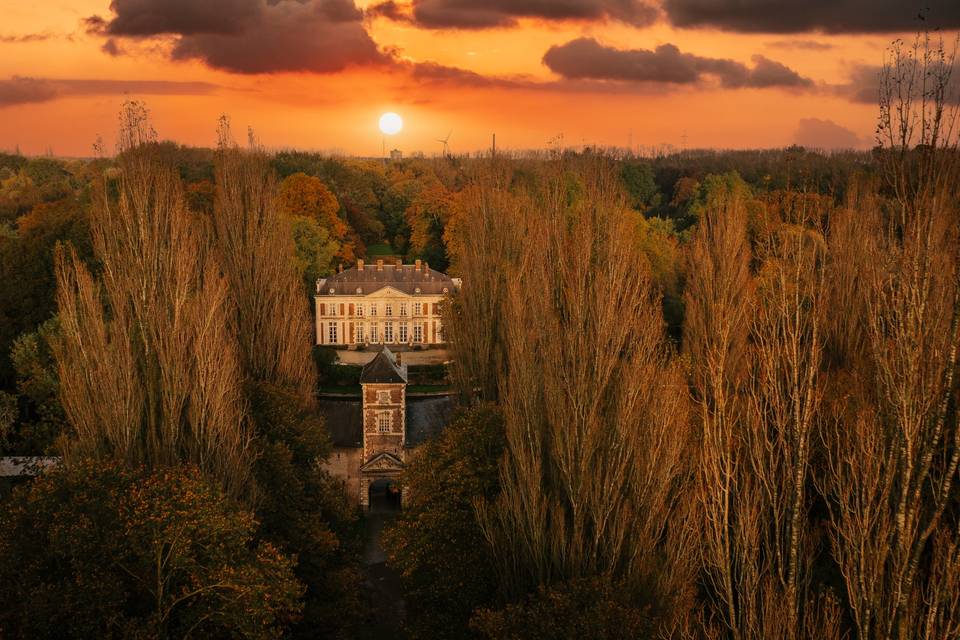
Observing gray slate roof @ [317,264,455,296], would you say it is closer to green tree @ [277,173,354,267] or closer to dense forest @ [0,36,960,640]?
green tree @ [277,173,354,267]

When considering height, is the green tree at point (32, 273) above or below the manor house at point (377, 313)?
above

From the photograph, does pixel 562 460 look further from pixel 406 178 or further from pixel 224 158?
pixel 406 178

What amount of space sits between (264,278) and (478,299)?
7.62m

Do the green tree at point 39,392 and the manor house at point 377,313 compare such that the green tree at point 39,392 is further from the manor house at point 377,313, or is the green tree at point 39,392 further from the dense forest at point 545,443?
the manor house at point 377,313

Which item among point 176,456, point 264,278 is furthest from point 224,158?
point 176,456

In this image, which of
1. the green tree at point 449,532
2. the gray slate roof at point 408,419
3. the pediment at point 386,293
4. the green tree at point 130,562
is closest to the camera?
the green tree at point 130,562

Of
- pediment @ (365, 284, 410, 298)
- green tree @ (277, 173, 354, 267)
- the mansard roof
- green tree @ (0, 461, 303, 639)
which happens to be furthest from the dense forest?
green tree @ (277, 173, 354, 267)

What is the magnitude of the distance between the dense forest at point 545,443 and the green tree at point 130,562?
2.0 inches

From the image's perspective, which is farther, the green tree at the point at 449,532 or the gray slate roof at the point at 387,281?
the gray slate roof at the point at 387,281

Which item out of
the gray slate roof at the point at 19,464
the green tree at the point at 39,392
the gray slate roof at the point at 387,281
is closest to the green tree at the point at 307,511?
the gray slate roof at the point at 19,464

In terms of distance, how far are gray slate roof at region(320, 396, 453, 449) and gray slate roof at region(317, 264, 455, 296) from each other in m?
19.3

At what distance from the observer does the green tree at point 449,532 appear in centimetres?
1816

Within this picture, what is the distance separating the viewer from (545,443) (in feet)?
55.6

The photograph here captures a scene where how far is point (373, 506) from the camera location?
107ft
